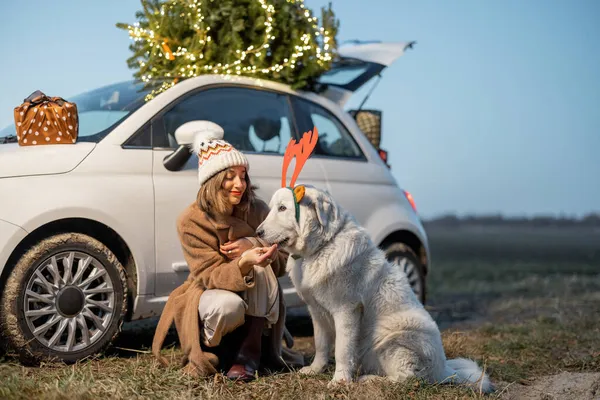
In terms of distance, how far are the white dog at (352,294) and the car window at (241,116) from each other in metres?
1.65

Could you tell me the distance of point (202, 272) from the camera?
13.5 ft

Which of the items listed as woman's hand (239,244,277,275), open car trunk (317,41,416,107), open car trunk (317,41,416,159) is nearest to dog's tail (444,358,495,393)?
woman's hand (239,244,277,275)

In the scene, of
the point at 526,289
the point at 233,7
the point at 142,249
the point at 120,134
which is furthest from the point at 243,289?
the point at 526,289

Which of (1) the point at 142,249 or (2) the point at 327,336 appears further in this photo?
(1) the point at 142,249

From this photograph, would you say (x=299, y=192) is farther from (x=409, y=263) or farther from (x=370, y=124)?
(x=370, y=124)

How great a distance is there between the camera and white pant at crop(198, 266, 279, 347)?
3.99 metres

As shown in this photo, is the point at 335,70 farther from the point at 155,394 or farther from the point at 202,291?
the point at 155,394

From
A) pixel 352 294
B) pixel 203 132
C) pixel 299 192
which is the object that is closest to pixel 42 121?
pixel 203 132

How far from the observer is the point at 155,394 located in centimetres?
367

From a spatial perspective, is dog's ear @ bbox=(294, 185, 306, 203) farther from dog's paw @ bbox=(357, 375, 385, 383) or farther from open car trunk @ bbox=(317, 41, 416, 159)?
open car trunk @ bbox=(317, 41, 416, 159)

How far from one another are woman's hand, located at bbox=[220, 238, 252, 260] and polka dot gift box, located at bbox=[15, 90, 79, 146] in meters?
1.43

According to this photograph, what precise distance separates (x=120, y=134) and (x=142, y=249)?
81 cm

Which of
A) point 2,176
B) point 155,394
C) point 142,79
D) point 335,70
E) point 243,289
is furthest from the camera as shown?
Result: point 335,70

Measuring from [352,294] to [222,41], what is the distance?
2.86 m
